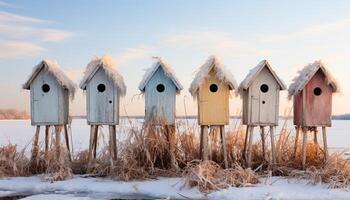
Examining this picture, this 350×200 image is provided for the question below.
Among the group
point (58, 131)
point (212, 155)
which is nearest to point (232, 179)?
point (212, 155)

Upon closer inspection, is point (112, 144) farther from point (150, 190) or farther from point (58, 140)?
point (150, 190)

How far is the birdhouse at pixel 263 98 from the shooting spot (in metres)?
9.20

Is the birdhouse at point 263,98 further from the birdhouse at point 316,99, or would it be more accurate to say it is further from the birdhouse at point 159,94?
the birdhouse at point 159,94

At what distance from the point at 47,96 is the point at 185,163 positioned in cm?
323

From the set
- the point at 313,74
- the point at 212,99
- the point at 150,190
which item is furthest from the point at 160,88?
the point at 313,74

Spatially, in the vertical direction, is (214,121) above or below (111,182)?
above

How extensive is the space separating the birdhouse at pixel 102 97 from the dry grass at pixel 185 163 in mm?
541

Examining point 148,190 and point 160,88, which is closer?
point 148,190

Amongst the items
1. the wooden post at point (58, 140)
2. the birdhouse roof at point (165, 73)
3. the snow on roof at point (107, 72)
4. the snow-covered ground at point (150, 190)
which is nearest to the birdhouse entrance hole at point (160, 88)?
the birdhouse roof at point (165, 73)

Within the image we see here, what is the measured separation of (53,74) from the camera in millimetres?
9273

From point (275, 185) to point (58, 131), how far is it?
4.61 metres

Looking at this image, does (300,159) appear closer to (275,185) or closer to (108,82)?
(275,185)

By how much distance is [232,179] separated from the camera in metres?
7.64

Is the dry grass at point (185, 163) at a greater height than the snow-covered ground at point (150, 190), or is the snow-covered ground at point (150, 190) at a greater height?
the dry grass at point (185, 163)
